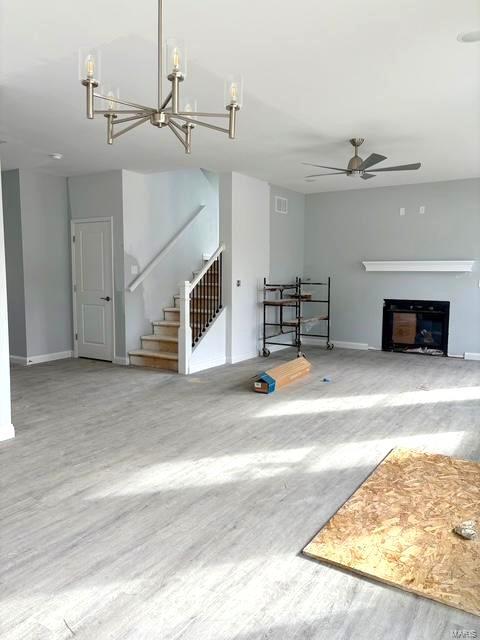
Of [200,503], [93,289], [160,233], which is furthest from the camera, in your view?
[160,233]

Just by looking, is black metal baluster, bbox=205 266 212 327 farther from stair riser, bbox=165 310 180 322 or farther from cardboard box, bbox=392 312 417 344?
cardboard box, bbox=392 312 417 344

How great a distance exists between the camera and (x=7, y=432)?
3914mm

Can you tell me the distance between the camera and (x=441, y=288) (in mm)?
7656

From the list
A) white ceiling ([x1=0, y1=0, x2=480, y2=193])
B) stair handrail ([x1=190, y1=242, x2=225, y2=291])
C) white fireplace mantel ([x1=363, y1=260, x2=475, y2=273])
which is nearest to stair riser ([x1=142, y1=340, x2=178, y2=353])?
stair handrail ([x1=190, y1=242, x2=225, y2=291])

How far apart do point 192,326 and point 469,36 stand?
468 cm

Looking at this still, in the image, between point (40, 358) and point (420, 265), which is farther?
point (420, 265)

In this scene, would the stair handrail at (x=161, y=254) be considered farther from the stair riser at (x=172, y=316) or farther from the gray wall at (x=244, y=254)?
the gray wall at (x=244, y=254)

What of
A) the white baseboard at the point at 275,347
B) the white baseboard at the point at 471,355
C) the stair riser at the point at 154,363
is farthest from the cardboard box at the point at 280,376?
the white baseboard at the point at 471,355

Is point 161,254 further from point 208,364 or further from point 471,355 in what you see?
point 471,355

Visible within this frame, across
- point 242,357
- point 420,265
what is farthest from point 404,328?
point 242,357

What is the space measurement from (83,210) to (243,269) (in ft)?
8.16

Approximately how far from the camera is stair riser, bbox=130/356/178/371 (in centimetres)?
653

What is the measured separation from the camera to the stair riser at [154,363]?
6.53m

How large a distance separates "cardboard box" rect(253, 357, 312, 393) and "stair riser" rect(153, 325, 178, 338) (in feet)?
5.75
